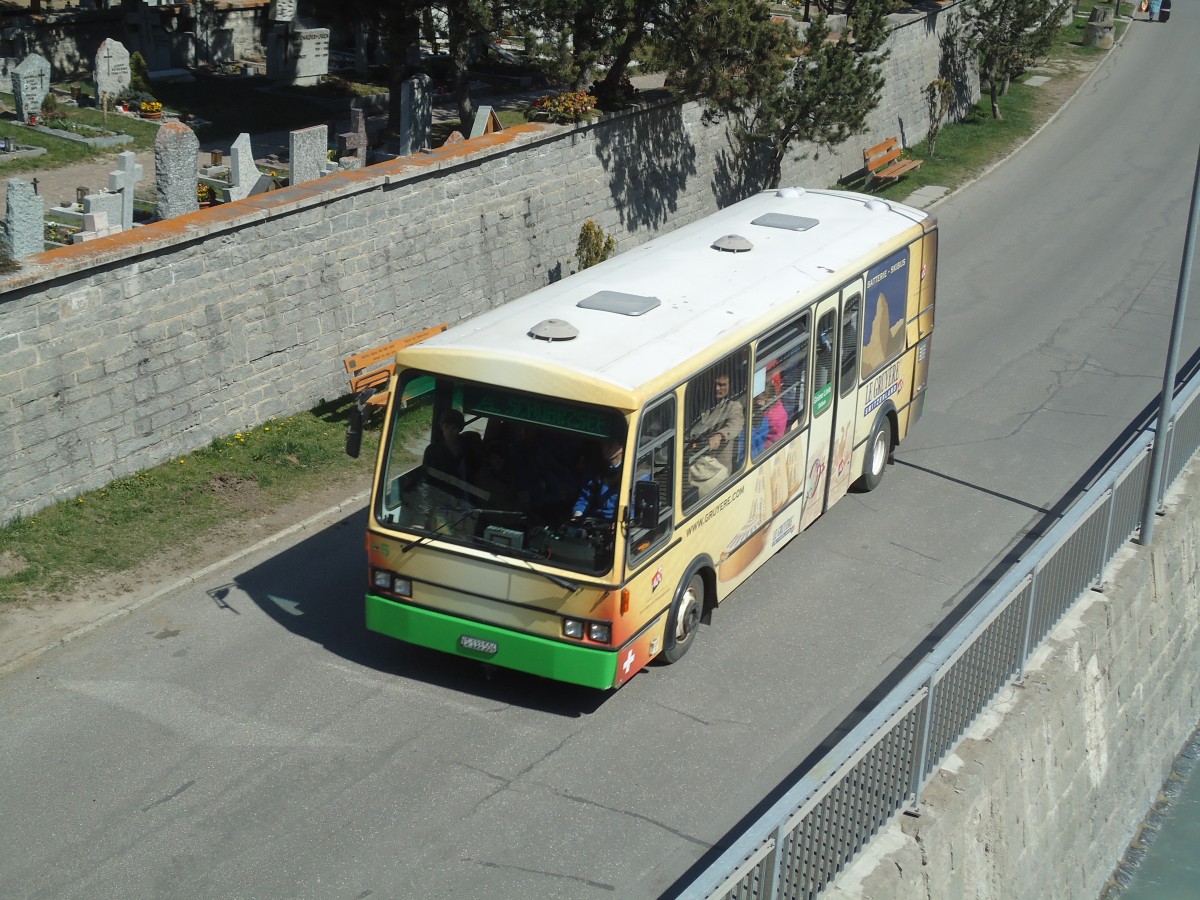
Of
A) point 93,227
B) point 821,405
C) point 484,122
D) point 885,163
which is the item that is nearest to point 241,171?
point 93,227

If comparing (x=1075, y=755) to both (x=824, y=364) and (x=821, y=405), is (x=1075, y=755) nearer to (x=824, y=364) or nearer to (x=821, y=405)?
(x=821, y=405)

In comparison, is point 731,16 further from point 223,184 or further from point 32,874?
point 32,874

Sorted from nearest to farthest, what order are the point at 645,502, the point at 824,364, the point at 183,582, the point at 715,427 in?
1. the point at 645,502
2. the point at 715,427
3. the point at 183,582
4. the point at 824,364

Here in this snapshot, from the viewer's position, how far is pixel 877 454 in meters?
13.9

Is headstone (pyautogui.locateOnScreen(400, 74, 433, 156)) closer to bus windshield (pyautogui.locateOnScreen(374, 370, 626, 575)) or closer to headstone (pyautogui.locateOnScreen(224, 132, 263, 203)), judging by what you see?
headstone (pyautogui.locateOnScreen(224, 132, 263, 203))

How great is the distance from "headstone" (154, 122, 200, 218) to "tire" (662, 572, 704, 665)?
7.83 metres

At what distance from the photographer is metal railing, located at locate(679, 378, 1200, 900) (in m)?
6.45

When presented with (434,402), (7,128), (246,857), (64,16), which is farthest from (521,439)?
(64,16)

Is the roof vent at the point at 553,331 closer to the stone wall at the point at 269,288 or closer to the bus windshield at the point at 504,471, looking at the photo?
the bus windshield at the point at 504,471

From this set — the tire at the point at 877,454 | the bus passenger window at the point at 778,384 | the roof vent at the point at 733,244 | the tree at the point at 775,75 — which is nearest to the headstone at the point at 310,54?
the tree at the point at 775,75

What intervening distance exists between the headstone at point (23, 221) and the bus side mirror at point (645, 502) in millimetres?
7190

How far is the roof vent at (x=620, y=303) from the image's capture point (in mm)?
10195

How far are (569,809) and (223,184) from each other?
11.9 metres

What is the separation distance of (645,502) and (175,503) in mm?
5751
